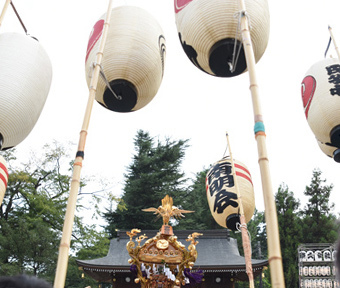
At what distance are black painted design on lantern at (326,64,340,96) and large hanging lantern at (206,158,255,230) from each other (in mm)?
1484

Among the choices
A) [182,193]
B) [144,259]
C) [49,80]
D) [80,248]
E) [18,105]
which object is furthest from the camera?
[182,193]

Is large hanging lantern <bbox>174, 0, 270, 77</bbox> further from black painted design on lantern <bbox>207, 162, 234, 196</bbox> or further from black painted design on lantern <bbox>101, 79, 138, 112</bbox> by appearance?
black painted design on lantern <bbox>207, 162, 234, 196</bbox>

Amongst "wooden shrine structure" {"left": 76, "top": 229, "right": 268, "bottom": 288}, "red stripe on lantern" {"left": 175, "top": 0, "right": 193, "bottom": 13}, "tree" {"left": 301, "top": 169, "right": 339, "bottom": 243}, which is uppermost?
"tree" {"left": 301, "top": 169, "right": 339, "bottom": 243}

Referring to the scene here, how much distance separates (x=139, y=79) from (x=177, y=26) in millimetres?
472

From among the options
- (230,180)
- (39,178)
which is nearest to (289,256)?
(39,178)

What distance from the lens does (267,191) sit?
4.07 ft

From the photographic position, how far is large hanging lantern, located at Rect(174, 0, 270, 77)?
6.70ft

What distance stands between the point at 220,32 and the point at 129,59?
0.60 metres

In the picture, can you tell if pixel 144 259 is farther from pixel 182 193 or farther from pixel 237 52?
pixel 182 193

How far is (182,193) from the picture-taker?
1908 centimetres

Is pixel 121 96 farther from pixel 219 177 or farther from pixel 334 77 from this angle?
pixel 219 177

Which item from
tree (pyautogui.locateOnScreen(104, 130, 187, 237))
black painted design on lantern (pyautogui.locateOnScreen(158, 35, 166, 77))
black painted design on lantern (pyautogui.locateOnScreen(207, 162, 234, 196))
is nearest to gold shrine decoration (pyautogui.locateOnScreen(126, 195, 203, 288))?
black painted design on lantern (pyautogui.locateOnScreen(207, 162, 234, 196))

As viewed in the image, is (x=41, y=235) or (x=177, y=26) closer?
(x=177, y=26)

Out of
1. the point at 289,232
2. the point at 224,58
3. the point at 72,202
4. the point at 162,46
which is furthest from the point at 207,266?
the point at 72,202
